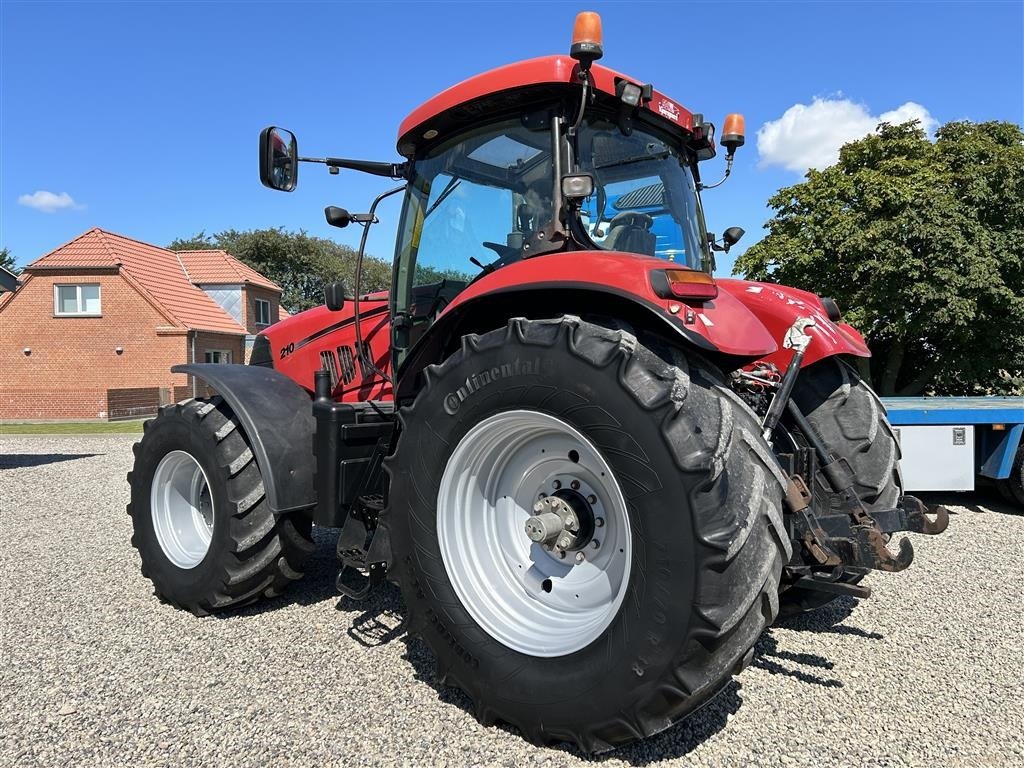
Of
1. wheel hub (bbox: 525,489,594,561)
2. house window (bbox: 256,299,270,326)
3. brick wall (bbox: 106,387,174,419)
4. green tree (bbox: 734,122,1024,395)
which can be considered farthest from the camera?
house window (bbox: 256,299,270,326)

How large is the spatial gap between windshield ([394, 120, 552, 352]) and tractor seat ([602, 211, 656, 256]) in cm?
33

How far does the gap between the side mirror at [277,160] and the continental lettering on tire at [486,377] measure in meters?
1.64

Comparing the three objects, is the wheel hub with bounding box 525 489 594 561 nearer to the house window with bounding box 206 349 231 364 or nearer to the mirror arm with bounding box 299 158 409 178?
the mirror arm with bounding box 299 158 409 178

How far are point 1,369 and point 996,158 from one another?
101 ft

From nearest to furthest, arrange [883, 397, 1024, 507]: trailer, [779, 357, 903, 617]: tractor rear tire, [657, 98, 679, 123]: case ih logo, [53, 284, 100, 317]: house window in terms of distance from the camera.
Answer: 1. [657, 98, 679, 123]: case ih logo
2. [779, 357, 903, 617]: tractor rear tire
3. [883, 397, 1024, 507]: trailer
4. [53, 284, 100, 317]: house window

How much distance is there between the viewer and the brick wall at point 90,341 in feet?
83.8

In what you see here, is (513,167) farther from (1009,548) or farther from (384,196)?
(1009,548)

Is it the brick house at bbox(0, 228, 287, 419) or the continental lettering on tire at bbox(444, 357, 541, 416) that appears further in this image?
the brick house at bbox(0, 228, 287, 419)

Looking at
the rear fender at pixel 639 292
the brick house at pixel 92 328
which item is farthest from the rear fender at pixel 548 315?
the brick house at pixel 92 328

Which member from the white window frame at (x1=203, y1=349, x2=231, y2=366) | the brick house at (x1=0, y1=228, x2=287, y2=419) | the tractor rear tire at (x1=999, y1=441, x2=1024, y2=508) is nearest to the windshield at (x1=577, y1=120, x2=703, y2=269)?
the tractor rear tire at (x1=999, y1=441, x2=1024, y2=508)

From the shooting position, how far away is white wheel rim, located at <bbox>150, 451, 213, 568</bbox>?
4.13 m

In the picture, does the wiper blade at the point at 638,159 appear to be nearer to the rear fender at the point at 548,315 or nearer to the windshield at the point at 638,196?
the windshield at the point at 638,196

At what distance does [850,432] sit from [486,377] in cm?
201

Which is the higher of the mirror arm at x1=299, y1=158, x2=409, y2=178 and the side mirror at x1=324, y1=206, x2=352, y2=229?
the mirror arm at x1=299, y1=158, x2=409, y2=178
